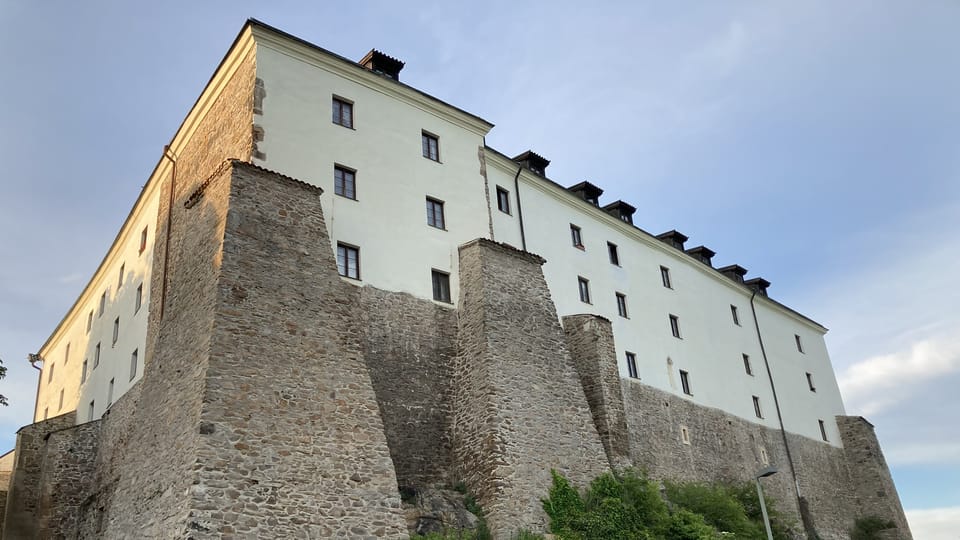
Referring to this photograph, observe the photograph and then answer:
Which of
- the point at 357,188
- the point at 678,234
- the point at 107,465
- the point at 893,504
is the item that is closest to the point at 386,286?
the point at 357,188

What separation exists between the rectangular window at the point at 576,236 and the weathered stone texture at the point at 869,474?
21.9m

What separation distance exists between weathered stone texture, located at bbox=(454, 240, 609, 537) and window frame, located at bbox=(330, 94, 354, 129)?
4522mm

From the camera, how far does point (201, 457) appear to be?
42.9 ft

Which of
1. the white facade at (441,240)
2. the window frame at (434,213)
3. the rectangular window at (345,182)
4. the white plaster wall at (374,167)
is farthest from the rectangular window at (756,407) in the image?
the rectangular window at (345,182)

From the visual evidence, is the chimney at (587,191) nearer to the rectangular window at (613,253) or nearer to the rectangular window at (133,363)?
the rectangular window at (613,253)

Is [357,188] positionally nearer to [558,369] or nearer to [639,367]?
[558,369]

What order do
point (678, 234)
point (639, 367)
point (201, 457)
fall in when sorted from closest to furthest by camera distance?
1. point (201, 457)
2. point (639, 367)
3. point (678, 234)

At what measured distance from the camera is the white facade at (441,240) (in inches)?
775

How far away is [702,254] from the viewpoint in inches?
1457

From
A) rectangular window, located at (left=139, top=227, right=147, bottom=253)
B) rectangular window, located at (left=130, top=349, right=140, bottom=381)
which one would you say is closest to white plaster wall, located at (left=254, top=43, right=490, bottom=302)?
rectangular window, located at (left=139, top=227, right=147, bottom=253)

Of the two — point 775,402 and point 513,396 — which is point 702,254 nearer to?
point 775,402

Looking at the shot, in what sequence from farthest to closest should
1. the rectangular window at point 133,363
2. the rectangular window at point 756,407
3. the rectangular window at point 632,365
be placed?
the rectangular window at point 756,407 < the rectangular window at point 632,365 < the rectangular window at point 133,363

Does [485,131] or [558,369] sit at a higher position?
[485,131]

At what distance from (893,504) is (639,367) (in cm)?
2034
